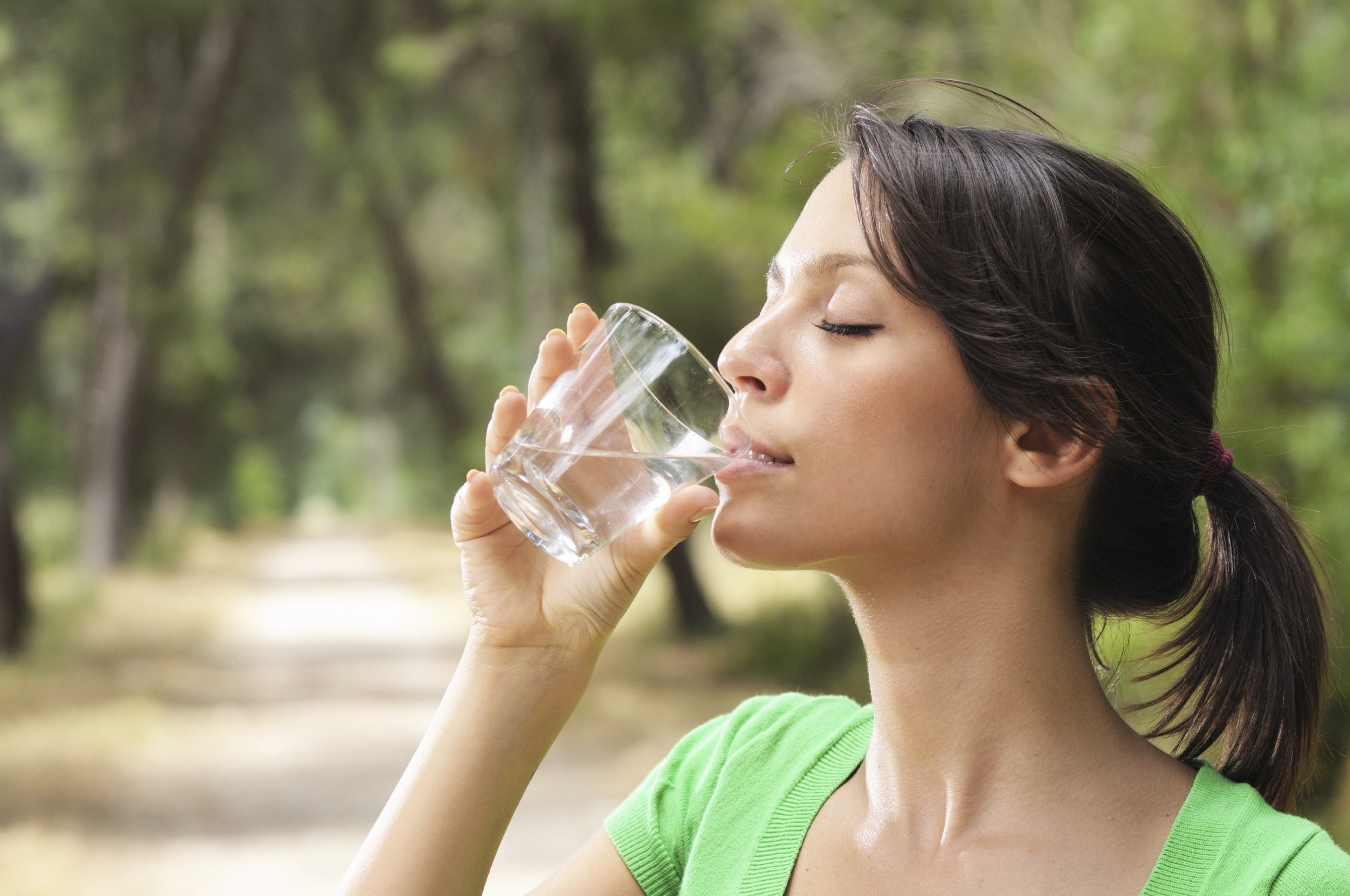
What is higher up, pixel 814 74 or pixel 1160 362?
pixel 814 74

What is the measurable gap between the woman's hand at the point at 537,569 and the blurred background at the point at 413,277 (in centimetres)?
64

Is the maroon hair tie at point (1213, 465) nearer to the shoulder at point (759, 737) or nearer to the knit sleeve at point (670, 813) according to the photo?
the shoulder at point (759, 737)

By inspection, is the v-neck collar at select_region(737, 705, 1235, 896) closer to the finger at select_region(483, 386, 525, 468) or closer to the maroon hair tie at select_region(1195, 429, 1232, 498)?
the maroon hair tie at select_region(1195, 429, 1232, 498)

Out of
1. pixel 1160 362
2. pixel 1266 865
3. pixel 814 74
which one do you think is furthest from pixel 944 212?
pixel 814 74

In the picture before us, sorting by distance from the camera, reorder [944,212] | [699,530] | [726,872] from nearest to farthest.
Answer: [944,212] < [726,872] < [699,530]

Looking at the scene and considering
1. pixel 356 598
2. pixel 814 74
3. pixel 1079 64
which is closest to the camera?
pixel 1079 64

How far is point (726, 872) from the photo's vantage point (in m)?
1.66

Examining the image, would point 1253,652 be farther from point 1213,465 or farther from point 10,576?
point 10,576

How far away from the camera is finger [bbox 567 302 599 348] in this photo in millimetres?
1712

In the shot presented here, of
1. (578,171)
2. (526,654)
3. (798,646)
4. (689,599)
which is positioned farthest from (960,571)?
(689,599)

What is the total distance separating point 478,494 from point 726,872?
1.91 ft

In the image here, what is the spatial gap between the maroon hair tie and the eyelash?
49 cm

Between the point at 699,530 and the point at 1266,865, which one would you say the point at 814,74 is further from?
the point at 1266,865

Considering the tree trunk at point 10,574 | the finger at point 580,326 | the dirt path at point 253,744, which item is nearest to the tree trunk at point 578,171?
the dirt path at point 253,744
